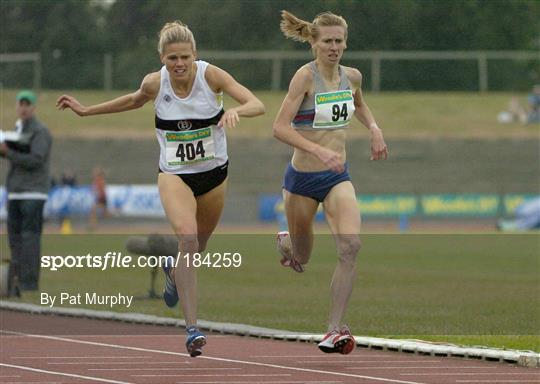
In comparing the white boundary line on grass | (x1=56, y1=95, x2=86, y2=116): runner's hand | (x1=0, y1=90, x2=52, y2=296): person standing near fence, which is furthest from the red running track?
(x1=0, y1=90, x2=52, y2=296): person standing near fence

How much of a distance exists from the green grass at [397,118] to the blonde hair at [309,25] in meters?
40.3

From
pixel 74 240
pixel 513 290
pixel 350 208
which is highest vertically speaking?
pixel 74 240

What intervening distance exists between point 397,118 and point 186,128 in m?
45.1

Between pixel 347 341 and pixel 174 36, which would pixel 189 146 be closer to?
pixel 174 36

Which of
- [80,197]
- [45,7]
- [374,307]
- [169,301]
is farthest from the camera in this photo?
[45,7]

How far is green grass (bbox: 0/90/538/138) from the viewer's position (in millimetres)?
51688

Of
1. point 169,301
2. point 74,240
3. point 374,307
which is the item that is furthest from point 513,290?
point 74,240

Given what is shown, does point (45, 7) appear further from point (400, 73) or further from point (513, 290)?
point (513, 290)

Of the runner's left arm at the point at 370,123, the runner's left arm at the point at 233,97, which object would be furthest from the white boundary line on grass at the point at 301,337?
the runner's left arm at the point at 233,97

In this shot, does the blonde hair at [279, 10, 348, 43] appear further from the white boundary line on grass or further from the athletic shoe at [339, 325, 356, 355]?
the white boundary line on grass

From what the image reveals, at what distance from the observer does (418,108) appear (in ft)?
178

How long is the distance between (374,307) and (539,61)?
3878 centimetres

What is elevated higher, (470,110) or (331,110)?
(470,110)

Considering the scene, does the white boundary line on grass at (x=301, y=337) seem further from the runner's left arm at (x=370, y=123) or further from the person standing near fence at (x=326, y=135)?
the runner's left arm at (x=370, y=123)
